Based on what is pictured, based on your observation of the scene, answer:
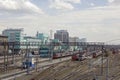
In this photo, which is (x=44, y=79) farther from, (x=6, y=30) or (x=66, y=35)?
(x=66, y=35)

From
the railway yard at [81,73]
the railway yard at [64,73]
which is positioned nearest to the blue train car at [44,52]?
the railway yard at [64,73]

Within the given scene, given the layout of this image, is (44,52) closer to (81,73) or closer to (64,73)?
(64,73)

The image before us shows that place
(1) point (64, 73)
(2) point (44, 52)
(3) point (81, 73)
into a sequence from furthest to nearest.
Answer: (2) point (44, 52) → (1) point (64, 73) → (3) point (81, 73)

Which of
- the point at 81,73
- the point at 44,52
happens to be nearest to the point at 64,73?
the point at 81,73

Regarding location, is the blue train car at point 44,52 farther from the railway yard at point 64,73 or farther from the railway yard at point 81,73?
the railway yard at point 81,73

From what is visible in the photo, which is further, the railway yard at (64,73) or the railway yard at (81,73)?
the railway yard at (64,73)

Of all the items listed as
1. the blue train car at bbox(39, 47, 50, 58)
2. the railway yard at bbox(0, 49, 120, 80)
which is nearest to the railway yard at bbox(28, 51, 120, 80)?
the railway yard at bbox(0, 49, 120, 80)

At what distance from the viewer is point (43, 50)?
256ft

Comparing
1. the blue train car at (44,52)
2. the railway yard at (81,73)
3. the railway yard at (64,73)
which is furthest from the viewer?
the blue train car at (44,52)

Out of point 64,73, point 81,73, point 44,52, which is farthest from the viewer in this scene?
point 44,52

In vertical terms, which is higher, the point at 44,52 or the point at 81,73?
the point at 44,52

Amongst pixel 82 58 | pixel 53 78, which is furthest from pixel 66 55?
pixel 53 78

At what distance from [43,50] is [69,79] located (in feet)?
147

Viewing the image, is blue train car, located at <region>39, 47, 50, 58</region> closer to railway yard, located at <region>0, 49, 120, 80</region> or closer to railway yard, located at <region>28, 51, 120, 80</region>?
railway yard, located at <region>0, 49, 120, 80</region>
